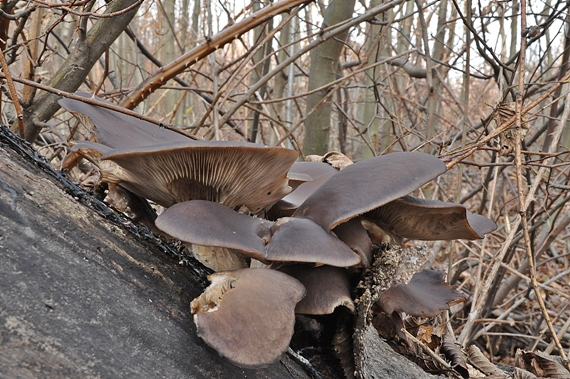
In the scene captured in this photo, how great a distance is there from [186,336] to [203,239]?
223 mm

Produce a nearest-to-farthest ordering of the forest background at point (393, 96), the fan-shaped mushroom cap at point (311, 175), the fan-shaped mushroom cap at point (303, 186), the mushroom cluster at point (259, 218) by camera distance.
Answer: the mushroom cluster at point (259, 218) < the fan-shaped mushroom cap at point (303, 186) < the fan-shaped mushroom cap at point (311, 175) < the forest background at point (393, 96)

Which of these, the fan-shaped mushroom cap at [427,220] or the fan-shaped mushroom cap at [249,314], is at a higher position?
the fan-shaped mushroom cap at [427,220]

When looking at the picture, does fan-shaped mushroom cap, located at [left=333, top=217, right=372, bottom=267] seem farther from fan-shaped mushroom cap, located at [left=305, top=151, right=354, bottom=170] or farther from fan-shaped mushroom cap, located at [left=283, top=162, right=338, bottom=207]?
fan-shaped mushroom cap, located at [left=305, top=151, right=354, bottom=170]

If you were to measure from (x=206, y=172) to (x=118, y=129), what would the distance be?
32 cm

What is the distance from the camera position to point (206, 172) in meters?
1.23

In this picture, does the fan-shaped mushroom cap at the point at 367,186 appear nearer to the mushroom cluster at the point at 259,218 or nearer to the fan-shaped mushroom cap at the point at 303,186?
the mushroom cluster at the point at 259,218

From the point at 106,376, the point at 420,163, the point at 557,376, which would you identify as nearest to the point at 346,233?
the point at 420,163

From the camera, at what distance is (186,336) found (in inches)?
41.2

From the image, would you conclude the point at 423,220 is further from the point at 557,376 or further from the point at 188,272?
the point at 557,376

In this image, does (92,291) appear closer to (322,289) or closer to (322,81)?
(322,289)

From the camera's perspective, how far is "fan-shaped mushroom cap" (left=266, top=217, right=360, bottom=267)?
1074 millimetres

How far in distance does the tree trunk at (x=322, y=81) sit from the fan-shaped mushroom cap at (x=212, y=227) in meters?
2.71

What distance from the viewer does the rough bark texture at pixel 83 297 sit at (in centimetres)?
83

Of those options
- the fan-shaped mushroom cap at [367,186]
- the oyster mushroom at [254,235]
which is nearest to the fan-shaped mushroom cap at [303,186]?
the fan-shaped mushroom cap at [367,186]
